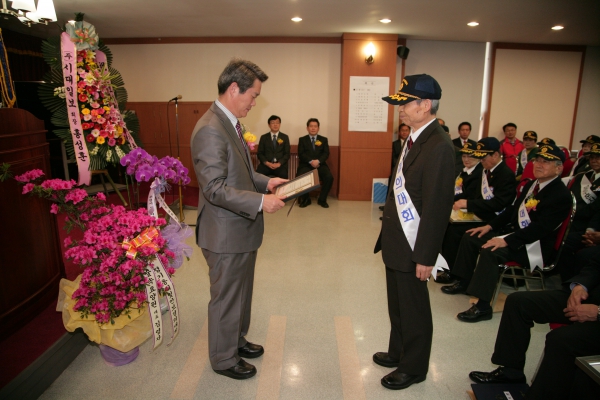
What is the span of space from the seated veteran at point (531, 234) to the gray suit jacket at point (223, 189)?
1.67 metres

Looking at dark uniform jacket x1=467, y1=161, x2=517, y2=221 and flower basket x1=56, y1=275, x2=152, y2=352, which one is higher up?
dark uniform jacket x1=467, y1=161, x2=517, y2=221

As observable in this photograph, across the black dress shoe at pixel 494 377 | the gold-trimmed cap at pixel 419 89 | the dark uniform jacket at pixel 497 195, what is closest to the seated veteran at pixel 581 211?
the dark uniform jacket at pixel 497 195

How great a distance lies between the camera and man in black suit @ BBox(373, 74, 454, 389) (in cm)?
171

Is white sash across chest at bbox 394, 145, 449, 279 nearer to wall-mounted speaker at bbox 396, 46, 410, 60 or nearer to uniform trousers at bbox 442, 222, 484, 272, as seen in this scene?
uniform trousers at bbox 442, 222, 484, 272

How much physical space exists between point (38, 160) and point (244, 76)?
152 cm

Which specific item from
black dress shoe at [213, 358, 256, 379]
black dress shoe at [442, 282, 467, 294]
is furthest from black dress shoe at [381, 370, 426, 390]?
black dress shoe at [442, 282, 467, 294]

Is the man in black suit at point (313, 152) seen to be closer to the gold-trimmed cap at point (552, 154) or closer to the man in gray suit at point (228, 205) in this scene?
the gold-trimmed cap at point (552, 154)

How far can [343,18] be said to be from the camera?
506 cm

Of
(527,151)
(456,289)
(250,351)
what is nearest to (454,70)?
(527,151)

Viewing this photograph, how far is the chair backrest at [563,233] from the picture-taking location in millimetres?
2473

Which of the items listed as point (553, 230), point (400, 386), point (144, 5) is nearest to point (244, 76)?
point (400, 386)

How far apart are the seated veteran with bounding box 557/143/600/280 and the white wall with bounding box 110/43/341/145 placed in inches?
160

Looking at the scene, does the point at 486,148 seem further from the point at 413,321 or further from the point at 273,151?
the point at 273,151

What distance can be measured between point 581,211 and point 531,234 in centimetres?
82
